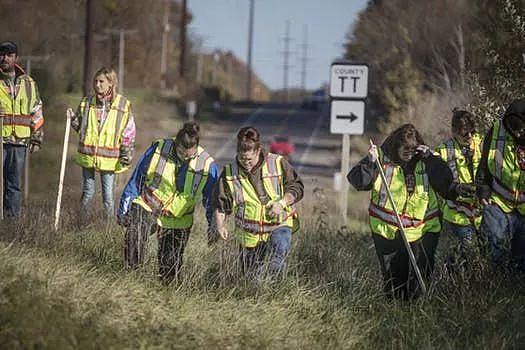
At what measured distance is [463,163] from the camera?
32.3 ft

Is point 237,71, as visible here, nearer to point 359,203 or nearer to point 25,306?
point 359,203

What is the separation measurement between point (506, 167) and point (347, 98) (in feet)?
22.2

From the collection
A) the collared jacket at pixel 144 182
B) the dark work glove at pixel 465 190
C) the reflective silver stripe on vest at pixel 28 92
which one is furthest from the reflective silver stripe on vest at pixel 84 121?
the dark work glove at pixel 465 190

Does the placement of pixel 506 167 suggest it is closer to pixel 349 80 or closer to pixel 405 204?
pixel 405 204

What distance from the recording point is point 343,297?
882cm

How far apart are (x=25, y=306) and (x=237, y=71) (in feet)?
484

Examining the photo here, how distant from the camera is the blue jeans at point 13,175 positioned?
1074cm

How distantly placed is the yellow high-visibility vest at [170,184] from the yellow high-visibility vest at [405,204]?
1.45m

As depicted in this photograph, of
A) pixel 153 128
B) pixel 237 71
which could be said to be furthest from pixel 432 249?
pixel 237 71

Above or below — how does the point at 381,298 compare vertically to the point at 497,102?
below

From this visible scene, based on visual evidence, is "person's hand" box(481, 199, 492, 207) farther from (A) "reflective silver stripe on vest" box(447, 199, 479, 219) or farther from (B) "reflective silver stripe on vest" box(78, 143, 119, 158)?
(B) "reflective silver stripe on vest" box(78, 143, 119, 158)

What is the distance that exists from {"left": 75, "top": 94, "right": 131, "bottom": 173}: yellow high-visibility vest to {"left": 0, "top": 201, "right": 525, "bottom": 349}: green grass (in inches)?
38.2

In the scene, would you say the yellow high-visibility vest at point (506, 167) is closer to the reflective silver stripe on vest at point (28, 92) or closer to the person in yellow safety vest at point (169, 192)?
the person in yellow safety vest at point (169, 192)

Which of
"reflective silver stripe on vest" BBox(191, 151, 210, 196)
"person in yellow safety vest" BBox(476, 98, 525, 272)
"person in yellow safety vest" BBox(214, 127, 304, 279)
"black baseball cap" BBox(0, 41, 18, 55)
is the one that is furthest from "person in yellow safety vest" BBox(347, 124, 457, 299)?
"black baseball cap" BBox(0, 41, 18, 55)
